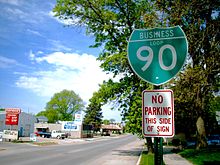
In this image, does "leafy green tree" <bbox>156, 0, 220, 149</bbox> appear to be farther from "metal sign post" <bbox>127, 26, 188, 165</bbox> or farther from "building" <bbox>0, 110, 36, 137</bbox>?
"building" <bbox>0, 110, 36, 137</bbox>

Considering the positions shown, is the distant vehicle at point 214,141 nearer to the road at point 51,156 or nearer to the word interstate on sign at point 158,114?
the road at point 51,156

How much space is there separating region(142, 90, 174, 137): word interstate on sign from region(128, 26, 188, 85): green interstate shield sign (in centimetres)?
16

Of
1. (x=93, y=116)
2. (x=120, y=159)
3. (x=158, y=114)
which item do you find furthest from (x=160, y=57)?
(x=93, y=116)

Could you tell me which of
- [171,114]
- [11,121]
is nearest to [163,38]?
[171,114]

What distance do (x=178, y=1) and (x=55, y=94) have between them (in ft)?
311

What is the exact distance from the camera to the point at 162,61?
3043 millimetres

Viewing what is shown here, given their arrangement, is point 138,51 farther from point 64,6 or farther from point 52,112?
point 52,112

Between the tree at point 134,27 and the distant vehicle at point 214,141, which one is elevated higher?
the tree at point 134,27

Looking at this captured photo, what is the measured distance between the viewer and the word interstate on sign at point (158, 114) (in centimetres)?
295

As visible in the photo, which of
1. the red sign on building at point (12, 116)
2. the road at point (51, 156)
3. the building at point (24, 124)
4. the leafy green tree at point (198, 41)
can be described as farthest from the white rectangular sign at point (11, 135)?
the leafy green tree at point (198, 41)

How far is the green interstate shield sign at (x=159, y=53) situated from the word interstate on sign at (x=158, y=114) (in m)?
0.16

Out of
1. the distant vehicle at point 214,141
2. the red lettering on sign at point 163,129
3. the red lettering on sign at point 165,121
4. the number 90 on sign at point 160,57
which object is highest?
the number 90 on sign at point 160,57

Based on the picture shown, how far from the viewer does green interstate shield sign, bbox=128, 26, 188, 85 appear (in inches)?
119

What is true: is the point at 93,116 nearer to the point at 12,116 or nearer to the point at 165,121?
the point at 12,116
